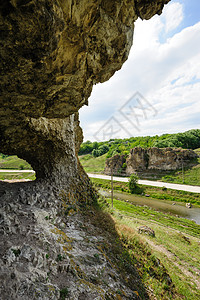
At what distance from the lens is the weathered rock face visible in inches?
102

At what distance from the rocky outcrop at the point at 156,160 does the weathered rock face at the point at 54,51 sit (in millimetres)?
43358

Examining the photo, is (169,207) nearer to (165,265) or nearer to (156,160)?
(165,265)

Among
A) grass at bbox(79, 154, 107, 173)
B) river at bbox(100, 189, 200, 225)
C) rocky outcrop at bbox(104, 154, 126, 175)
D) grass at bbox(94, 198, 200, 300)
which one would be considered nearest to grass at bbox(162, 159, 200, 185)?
river at bbox(100, 189, 200, 225)

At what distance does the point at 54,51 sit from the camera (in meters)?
3.42

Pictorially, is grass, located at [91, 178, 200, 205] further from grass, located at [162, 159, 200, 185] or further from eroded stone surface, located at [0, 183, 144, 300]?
eroded stone surface, located at [0, 183, 144, 300]

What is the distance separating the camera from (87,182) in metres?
13.6

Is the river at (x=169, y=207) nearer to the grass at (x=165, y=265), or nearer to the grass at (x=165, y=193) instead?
the grass at (x=165, y=193)

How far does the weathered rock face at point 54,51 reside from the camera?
2.59 metres

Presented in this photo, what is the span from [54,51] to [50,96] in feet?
5.57

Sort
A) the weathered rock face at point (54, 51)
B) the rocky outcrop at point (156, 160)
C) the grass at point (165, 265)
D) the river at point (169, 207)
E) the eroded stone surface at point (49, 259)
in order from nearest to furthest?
the weathered rock face at point (54, 51), the eroded stone surface at point (49, 259), the grass at point (165, 265), the river at point (169, 207), the rocky outcrop at point (156, 160)

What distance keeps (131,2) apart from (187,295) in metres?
12.7

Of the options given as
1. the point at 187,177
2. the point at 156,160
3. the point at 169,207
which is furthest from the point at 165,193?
the point at 156,160

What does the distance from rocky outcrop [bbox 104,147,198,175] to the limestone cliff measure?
4260 centimetres

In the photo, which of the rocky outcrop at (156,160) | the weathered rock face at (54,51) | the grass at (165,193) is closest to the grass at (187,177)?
the rocky outcrop at (156,160)
